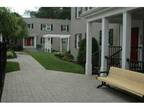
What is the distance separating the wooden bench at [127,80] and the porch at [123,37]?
0.62m

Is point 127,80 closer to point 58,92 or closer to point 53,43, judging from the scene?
point 58,92

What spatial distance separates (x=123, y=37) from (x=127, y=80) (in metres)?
2.09

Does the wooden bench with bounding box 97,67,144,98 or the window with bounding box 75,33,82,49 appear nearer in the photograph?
the wooden bench with bounding box 97,67,144,98

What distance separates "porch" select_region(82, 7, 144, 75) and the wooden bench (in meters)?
0.62

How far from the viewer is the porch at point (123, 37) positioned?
13.2m

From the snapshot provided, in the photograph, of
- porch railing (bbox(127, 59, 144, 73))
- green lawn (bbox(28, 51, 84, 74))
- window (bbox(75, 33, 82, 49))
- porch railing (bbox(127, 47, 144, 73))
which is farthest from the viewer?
window (bbox(75, 33, 82, 49))

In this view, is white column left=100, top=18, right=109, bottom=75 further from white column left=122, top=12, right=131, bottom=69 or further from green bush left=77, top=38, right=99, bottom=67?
green bush left=77, top=38, right=99, bottom=67

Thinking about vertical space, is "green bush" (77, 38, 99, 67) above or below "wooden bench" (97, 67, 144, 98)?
above

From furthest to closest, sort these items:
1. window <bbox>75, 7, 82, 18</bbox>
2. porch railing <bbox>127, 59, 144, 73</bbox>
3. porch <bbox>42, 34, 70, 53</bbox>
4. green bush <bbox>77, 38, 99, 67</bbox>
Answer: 1. porch <bbox>42, 34, 70, 53</bbox>
2. window <bbox>75, 7, 82, 18</bbox>
3. green bush <bbox>77, 38, 99, 67</bbox>
4. porch railing <bbox>127, 59, 144, 73</bbox>

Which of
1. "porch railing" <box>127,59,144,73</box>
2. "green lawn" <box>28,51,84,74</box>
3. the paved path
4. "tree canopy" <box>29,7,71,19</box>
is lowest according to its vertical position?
the paved path

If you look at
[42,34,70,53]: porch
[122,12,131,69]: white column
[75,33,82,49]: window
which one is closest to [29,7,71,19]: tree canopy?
[42,34,70,53]: porch

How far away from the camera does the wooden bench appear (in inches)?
416

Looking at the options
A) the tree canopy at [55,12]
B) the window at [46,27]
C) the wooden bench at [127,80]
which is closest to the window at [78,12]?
the wooden bench at [127,80]

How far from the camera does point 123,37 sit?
43.8ft
